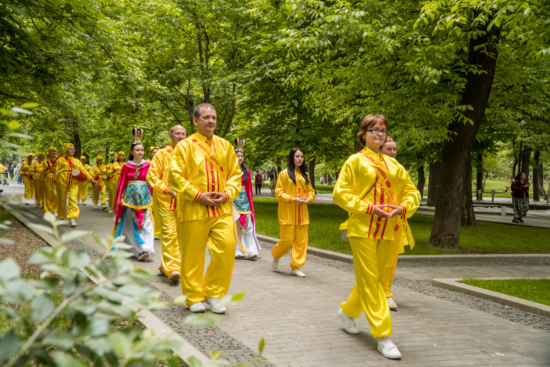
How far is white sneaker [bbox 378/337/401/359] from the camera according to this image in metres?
4.51

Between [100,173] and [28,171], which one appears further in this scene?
[28,171]

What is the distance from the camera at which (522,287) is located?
7.80m

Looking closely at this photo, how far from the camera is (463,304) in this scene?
22.4 ft

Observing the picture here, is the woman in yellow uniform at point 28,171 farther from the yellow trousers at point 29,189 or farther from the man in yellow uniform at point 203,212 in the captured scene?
the man in yellow uniform at point 203,212

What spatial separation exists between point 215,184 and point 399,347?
262 centimetres

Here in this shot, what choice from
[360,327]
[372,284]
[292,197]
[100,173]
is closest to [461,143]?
[292,197]

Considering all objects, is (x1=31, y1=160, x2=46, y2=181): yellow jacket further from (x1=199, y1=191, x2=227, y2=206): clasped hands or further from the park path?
(x1=199, y1=191, x2=227, y2=206): clasped hands

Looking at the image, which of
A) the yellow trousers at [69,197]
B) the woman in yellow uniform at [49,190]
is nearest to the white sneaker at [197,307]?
the yellow trousers at [69,197]

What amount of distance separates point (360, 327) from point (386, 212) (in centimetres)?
→ 149

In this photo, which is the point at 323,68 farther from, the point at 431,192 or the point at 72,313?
the point at 431,192

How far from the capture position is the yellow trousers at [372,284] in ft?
15.1

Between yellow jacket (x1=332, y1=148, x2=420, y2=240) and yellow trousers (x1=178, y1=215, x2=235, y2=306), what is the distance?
147cm

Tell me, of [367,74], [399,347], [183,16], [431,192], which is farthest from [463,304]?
[431,192]

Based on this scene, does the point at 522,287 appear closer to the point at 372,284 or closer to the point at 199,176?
the point at 372,284
